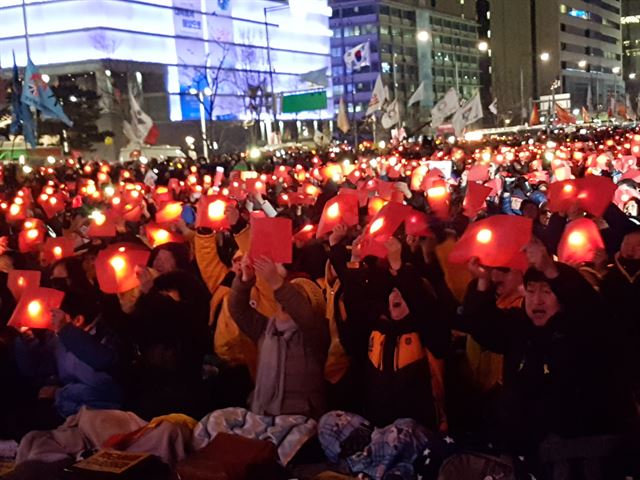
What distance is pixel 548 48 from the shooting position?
377 ft

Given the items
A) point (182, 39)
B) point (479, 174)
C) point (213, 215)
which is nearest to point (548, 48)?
point (182, 39)

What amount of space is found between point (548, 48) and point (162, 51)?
70.7 metres

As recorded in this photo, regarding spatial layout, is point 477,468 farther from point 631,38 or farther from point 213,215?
point 631,38

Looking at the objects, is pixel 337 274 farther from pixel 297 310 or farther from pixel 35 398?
pixel 35 398

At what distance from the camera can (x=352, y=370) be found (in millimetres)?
5094

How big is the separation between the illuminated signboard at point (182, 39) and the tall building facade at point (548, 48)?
40.2 m

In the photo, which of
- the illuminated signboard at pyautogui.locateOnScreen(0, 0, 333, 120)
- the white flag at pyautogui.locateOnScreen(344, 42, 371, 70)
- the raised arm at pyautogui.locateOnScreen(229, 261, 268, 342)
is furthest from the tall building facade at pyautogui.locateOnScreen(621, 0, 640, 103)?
the raised arm at pyautogui.locateOnScreen(229, 261, 268, 342)

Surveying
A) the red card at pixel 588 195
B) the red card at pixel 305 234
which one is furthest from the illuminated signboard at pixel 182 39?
the red card at pixel 305 234

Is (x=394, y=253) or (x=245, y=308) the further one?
(x=245, y=308)

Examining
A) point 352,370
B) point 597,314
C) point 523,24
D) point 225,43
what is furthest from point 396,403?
point 523,24

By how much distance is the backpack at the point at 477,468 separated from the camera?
13.5ft

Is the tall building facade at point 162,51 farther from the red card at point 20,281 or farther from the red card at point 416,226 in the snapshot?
the red card at point 416,226

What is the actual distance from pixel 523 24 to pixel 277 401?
120 metres

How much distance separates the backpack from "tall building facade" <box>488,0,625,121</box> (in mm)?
105674
